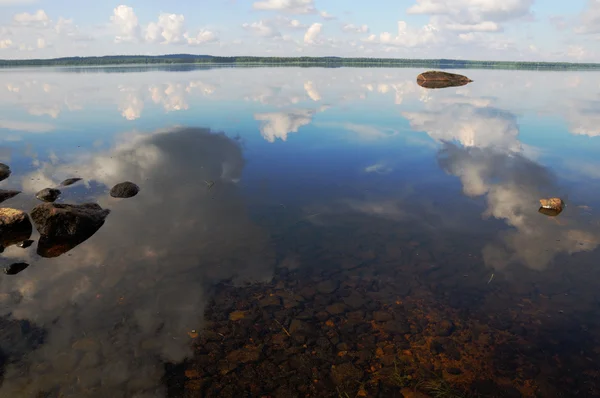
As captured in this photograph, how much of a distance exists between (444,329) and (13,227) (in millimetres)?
19641

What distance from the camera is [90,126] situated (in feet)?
147

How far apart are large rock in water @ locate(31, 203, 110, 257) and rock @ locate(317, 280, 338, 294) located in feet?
38.5

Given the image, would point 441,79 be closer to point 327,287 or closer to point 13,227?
point 327,287

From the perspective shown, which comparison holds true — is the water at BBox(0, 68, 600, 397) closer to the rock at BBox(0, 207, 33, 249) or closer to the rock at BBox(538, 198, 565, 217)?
the rock at BBox(538, 198, 565, 217)

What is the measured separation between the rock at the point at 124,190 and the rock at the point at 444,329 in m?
19.0

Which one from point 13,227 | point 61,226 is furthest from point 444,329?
point 13,227

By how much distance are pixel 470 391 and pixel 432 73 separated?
139750 mm

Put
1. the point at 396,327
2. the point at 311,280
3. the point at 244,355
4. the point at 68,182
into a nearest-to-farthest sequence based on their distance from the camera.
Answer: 1. the point at 244,355
2. the point at 396,327
3. the point at 311,280
4. the point at 68,182

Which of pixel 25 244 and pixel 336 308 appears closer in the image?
pixel 336 308

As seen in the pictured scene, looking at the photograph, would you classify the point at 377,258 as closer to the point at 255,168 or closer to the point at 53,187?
the point at 255,168

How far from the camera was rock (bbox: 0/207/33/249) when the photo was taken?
56.3 feet

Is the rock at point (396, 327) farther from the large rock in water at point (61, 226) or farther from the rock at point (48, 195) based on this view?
the rock at point (48, 195)

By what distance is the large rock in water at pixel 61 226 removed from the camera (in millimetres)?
17000

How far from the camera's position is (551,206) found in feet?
64.6
